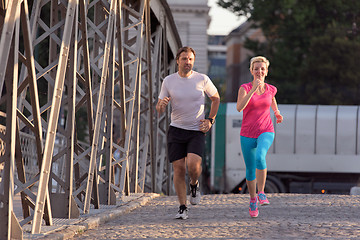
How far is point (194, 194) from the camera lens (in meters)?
9.02

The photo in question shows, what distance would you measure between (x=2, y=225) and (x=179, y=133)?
313cm

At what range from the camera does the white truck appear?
25.1 m

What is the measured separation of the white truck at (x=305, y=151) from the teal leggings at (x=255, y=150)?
16.3m

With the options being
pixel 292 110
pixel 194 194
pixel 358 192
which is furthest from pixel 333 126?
pixel 194 194

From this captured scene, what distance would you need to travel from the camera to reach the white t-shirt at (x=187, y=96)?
27.4 feet

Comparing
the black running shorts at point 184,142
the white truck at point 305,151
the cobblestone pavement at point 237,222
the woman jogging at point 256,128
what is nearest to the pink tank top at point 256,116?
the woman jogging at point 256,128

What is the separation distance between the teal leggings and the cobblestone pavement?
0.50 metres

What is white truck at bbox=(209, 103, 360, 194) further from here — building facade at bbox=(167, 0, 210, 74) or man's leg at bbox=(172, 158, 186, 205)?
building facade at bbox=(167, 0, 210, 74)

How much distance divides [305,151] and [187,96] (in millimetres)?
17292

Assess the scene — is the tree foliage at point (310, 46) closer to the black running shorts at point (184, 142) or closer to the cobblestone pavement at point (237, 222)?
the cobblestone pavement at point (237, 222)

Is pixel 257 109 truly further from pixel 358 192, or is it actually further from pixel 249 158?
pixel 358 192

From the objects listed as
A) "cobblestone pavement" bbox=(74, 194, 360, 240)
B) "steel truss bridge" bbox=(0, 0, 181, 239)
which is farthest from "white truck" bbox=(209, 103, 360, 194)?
"cobblestone pavement" bbox=(74, 194, 360, 240)

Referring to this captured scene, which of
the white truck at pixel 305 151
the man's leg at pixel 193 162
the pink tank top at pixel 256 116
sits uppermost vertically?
the pink tank top at pixel 256 116

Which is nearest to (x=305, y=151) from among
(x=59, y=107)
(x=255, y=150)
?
(x=255, y=150)
